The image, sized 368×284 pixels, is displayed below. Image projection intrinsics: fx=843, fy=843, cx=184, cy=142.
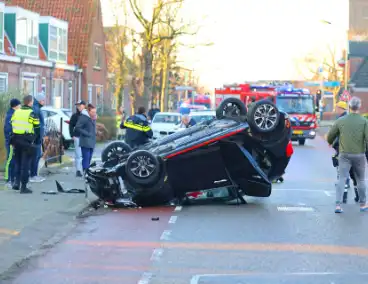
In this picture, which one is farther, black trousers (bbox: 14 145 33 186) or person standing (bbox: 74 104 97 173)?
person standing (bbox: 74 104 97 173)

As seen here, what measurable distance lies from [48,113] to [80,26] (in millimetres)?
22187

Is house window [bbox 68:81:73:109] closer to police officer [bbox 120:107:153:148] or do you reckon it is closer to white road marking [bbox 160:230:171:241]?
police officer [bbox 120:107:153:148]

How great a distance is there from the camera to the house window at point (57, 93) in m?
43.7

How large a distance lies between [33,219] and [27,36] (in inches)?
1156

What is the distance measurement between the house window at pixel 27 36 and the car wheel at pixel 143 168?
26576mm

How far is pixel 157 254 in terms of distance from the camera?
371 inches

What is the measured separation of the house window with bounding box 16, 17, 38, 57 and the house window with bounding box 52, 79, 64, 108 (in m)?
3.18

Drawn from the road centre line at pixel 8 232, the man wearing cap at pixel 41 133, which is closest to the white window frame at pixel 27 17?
the man wearing cap at pixel 41 133

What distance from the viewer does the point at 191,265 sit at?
8727mm

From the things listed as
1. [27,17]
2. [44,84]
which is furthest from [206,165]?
[44,84]

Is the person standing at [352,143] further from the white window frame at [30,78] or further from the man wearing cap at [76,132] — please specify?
the white window frame at [30,78]

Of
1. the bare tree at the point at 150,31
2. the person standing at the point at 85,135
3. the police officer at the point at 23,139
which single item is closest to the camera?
the police officer at the point at 23,139


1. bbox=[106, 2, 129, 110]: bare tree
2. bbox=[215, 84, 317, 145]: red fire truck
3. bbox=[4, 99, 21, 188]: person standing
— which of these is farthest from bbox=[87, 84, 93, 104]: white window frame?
bbox=[4, 99, 21, 188]: person standing

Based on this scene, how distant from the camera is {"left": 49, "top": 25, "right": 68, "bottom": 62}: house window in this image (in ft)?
146
